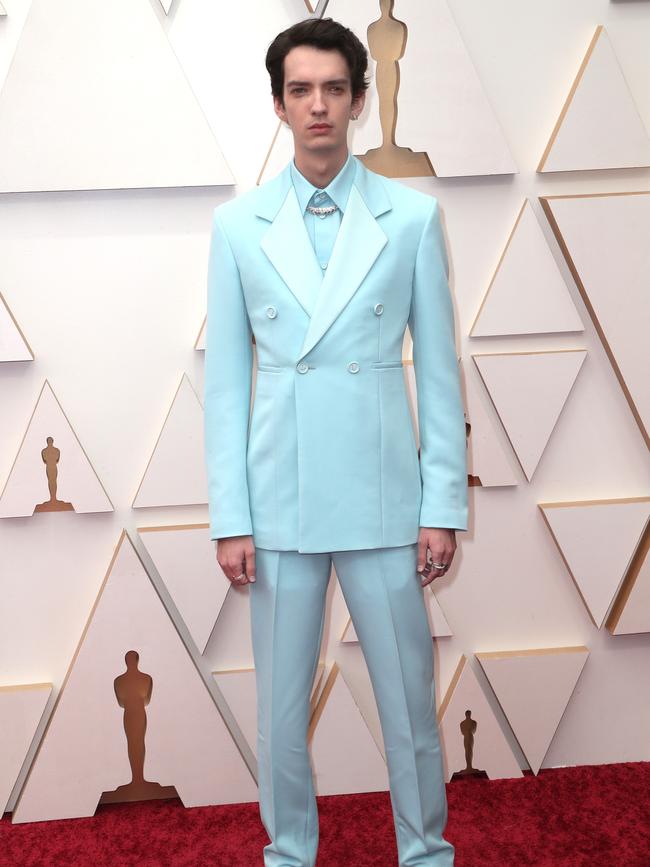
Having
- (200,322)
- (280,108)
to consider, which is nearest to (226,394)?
(280,108)

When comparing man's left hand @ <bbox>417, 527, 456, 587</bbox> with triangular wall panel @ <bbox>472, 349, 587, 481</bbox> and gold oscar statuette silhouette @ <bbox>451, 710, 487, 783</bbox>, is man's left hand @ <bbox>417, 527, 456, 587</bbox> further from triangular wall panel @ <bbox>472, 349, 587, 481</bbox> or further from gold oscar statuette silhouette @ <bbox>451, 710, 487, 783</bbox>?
gold oscar statuette silhouette @ <bbox>451, 710, 487, 783</bbox>

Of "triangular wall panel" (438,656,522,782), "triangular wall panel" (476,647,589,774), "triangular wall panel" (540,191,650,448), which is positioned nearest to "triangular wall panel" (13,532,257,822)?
"triangular wall panel" (438,656,522,782)

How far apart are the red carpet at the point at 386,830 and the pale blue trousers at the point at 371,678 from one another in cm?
39

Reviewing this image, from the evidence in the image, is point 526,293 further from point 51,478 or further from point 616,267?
point 51,478

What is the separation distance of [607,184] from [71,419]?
132cm

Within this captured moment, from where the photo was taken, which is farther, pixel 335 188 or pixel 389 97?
pixel 389 97

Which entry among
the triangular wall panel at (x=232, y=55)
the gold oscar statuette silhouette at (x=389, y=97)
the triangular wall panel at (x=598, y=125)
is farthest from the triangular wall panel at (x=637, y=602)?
the triangular wall panel at (x=232, y=55)

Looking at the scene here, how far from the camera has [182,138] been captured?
2.01 meters

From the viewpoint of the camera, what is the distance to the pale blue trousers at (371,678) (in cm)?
145

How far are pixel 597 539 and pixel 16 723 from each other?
1.40m

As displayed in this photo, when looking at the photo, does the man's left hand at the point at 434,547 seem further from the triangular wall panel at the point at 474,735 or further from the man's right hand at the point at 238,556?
the triangular wall panel at the point at 474,735

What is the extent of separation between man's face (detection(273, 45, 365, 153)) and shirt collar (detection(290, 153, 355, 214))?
44mm

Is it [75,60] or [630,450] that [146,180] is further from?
[630,450]

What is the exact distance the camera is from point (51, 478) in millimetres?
2092
